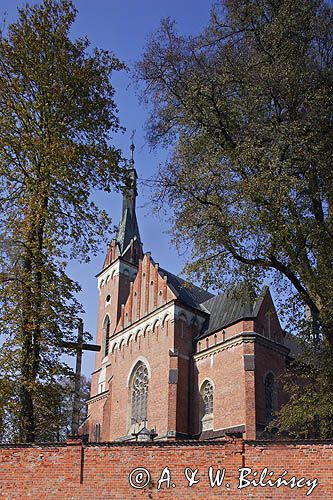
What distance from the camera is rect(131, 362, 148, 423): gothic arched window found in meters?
28.0

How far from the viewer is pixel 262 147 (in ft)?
41.5

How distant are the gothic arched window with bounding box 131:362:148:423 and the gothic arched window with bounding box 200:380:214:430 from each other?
342cm

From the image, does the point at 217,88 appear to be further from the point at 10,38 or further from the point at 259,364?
the point at 259,364

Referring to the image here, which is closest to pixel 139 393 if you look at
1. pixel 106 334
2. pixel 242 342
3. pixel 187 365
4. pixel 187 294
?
pixel 187 365

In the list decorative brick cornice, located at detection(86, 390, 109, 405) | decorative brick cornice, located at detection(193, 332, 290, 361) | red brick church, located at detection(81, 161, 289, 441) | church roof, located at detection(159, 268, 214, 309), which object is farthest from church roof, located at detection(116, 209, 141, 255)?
decorative brick cornice, located at detection(193, 332, 290, 361)

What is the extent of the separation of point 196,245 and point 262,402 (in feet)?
42.8

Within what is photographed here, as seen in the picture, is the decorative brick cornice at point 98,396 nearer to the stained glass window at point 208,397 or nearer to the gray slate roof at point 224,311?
the stained glass window at point 208,397

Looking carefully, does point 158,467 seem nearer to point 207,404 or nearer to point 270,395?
point 270,395

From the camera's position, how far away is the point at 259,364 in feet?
81.0

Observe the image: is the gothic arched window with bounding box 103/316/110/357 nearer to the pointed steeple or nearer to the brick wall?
the pointed steeple

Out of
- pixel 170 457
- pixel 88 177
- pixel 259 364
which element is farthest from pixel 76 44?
pixel 259 364

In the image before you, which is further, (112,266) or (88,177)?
(112,266)
